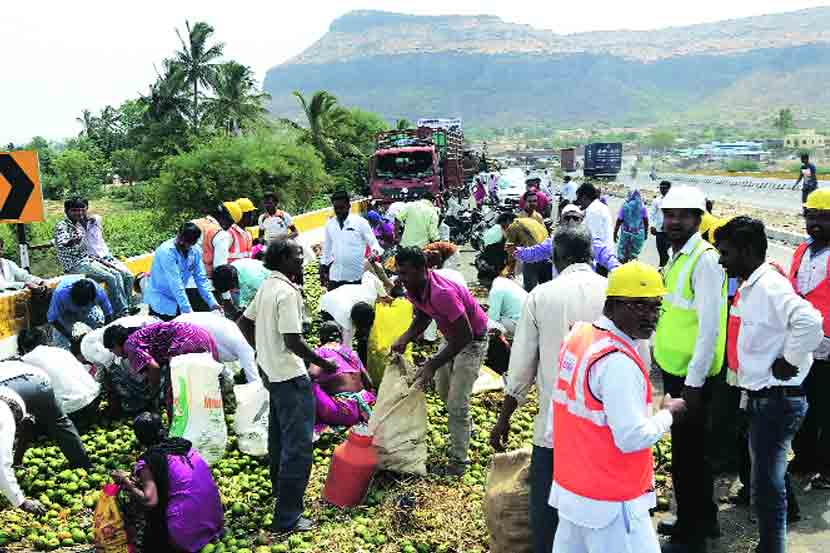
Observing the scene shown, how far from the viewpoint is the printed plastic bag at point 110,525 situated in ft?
14.7

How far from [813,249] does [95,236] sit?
24.4 ft

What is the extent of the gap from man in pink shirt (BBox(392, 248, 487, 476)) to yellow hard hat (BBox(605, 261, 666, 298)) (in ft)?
6.90

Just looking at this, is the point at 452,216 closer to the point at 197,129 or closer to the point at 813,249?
the point at 813,249

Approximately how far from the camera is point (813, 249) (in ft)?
16.7

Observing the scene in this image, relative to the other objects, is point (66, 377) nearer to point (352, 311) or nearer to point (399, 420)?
point (352, 311)

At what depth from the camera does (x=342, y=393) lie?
20.9 ft


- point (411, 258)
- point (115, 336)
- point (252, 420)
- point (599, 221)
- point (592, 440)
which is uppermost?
point (411, 258)

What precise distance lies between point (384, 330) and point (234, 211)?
126 inches

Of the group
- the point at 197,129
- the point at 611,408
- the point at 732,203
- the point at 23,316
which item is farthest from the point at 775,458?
the point at 197,129

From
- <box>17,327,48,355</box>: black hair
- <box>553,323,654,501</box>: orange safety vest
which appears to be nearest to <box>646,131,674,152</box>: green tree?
<box>17,327,48,355</box>: black hair

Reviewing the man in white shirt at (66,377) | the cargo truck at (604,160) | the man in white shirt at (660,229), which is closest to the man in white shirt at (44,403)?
the man in white shirt at (66,377)

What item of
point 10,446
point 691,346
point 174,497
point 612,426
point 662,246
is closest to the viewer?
point 612,426

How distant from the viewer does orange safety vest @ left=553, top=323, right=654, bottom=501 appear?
2.86 metres

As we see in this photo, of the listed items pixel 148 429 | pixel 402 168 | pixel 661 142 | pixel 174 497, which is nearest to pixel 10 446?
pixel 148 429
